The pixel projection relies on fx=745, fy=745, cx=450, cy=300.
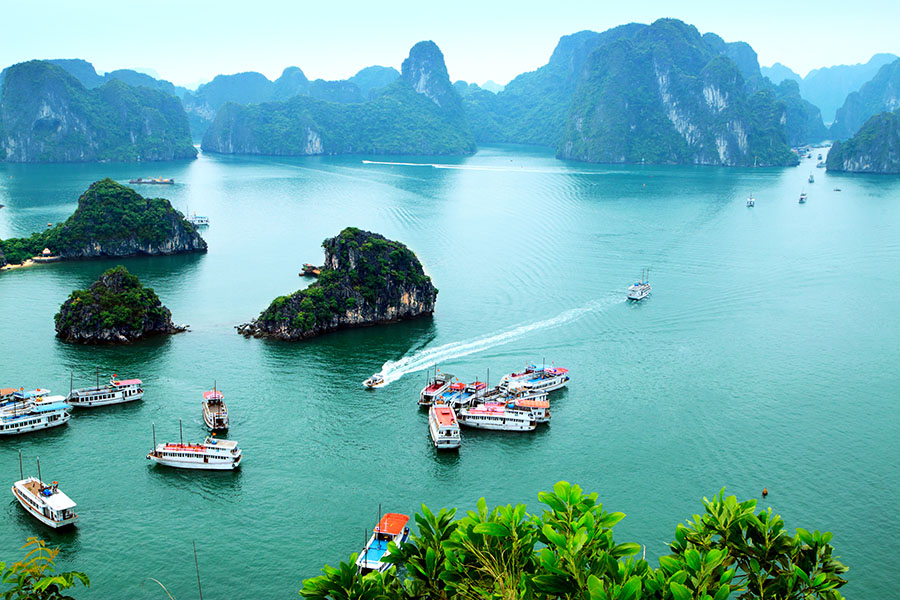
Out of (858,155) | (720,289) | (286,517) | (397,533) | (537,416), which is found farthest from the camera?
(858,155)

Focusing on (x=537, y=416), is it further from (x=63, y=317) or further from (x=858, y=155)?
(x=858, y=155)

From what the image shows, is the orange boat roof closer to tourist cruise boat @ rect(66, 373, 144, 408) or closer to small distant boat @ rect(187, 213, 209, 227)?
tourist cruise boat @ rect(66, 373, 144, 408)

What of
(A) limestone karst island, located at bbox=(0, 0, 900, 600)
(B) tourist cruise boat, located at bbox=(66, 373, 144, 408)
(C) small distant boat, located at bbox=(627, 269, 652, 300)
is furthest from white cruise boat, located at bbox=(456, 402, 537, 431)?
(C) small distant boat, located at bbox=(627, 269, 652, 300)

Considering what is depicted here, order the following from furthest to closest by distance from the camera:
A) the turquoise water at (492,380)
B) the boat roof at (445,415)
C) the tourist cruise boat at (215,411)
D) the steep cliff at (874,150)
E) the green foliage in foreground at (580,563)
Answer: the steep cliff at (874,150) → the tourist cruise boat at (215,411) → the boat roof at (445,415) → the turquoise water at (492,380) → the green foliage in foreground at (580,563)

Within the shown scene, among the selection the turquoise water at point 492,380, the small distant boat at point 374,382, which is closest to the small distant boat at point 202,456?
the turquoise water at point 492,380

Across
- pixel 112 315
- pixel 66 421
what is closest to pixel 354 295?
pixel 112 315

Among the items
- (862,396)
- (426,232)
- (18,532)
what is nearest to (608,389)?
(862,396)

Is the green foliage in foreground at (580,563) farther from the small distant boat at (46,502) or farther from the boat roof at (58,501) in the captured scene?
the small distant boat at (46,502)
